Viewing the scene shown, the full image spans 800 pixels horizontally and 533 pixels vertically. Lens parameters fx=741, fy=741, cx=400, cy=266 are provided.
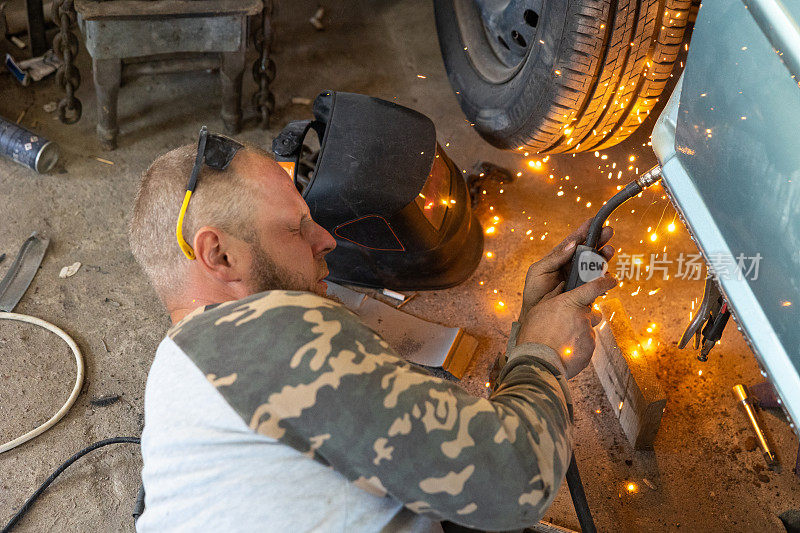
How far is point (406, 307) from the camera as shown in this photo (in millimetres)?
2795

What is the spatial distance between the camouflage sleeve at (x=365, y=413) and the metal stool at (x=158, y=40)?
2004 millimetres

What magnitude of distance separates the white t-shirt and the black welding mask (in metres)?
1.14

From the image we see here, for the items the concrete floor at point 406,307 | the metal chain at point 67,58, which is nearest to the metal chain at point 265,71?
the concrete floor at point 406,307

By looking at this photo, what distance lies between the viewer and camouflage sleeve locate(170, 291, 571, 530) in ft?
3.93

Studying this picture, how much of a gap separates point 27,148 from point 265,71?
3.40ft

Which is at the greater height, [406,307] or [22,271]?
[406,307]

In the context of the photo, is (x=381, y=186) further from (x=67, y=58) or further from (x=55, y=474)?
(x=67, y=58)

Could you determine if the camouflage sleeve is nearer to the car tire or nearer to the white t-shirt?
the white t-shirt

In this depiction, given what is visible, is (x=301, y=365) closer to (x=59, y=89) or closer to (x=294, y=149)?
(x=294, y=149)

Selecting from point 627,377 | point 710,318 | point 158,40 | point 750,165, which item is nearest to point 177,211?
point 750,165

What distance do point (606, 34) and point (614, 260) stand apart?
895 mm

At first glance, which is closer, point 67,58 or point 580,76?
point 580,76

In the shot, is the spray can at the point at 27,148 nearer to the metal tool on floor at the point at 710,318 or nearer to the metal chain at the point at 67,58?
the metal chain at the point at 67,58

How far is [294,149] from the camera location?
8.11 feet
